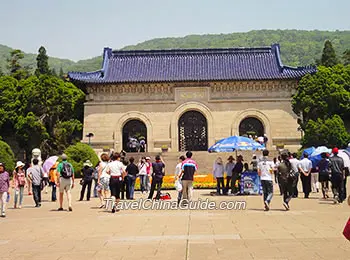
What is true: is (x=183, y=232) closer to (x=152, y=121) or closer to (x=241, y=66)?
(x=152, y=121)

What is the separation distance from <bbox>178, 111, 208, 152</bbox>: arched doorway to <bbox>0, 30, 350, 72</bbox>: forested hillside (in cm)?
6598

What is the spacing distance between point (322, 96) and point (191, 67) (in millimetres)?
11127

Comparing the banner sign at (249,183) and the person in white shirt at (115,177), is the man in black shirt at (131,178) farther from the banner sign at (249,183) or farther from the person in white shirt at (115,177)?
the banner sign at (249,183)

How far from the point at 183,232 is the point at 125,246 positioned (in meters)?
1.62

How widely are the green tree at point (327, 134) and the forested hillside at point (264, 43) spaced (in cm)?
6914

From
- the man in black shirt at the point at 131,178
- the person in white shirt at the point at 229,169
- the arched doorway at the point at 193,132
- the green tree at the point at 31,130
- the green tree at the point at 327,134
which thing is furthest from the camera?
the arched doorway at the point at 193,132

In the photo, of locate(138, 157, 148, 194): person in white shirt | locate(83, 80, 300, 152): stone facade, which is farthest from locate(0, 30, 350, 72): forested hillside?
locate(138, 157, 148, 194): person in white shirt

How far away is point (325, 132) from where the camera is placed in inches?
1236

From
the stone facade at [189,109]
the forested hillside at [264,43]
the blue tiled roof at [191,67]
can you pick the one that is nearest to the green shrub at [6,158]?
the stone facade at [189,109]

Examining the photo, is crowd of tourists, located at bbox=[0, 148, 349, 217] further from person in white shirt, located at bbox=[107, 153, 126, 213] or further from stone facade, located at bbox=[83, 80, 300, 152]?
stone facade, located at bbox=[83, 80, 300, 152]

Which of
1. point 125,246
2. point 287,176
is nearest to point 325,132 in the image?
point 287,176

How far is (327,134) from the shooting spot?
103 ft

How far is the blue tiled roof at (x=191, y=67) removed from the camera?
123 ft

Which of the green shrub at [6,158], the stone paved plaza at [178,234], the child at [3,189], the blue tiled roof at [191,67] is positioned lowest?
the stone paved plaza at [178,234]
